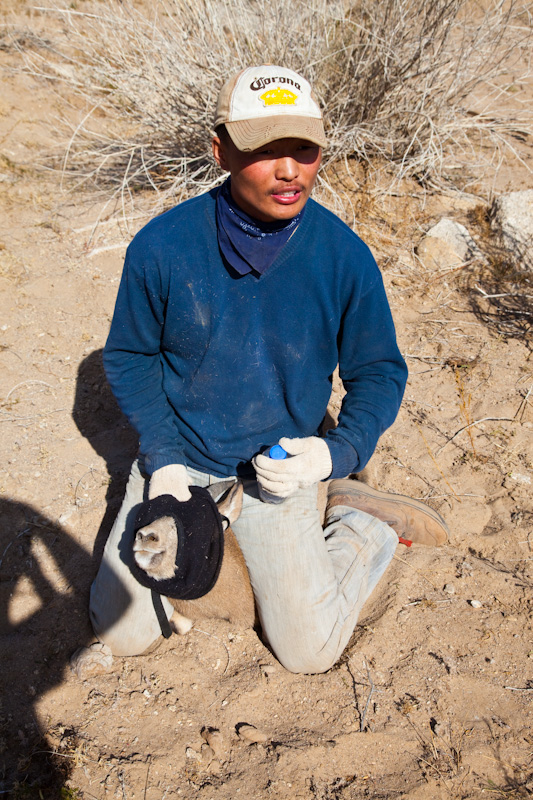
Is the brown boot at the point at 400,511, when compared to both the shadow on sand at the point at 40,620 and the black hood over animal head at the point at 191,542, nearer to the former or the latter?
the black hood over animal head at the point at 191,542

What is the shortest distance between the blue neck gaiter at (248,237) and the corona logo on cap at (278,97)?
0.91ft

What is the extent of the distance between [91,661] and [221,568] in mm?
553

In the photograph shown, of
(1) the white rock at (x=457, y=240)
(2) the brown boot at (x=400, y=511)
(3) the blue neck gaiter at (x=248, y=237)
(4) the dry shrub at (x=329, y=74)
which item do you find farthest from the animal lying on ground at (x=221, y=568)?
(4) the dry shrub at (x=329, y=74)

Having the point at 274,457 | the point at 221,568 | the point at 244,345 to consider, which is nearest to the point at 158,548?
the point at 221,568

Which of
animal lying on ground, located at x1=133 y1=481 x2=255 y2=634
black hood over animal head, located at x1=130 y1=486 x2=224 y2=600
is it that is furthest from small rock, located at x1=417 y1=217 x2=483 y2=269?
black hood over animal head, located at x1=130 y1=486 x2=224 y2=600

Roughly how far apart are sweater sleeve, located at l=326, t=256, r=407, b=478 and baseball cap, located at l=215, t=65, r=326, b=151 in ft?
1.64

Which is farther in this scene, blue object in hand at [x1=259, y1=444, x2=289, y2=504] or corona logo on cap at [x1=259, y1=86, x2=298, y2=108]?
blue object in hand at [x1=259, y1=444, x2=289, y2=504]

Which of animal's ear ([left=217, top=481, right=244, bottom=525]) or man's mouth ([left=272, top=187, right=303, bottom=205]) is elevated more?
man's mouth ([left=272, top=187, right=303, bottom=205])

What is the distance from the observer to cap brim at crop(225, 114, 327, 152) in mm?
1609

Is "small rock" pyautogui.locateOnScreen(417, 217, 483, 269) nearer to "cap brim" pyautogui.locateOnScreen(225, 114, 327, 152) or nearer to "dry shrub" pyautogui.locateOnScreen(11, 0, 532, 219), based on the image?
"dry shrub" pyautogui.locateOnScreen(11, 0, 532, 219)

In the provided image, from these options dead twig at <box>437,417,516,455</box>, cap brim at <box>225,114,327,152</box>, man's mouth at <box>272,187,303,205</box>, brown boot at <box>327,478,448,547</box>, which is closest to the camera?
cap brim at <box>225,114,327,152</box>

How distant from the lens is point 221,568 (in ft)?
7.14

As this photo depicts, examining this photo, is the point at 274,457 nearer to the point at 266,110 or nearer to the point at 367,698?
the point at 367,698

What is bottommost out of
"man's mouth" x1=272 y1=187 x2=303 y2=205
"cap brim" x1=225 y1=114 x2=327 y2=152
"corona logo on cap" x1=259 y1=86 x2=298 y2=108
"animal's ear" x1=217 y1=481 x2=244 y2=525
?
"animal's ear" x1=217 y1=481 x2=244 y2=525
